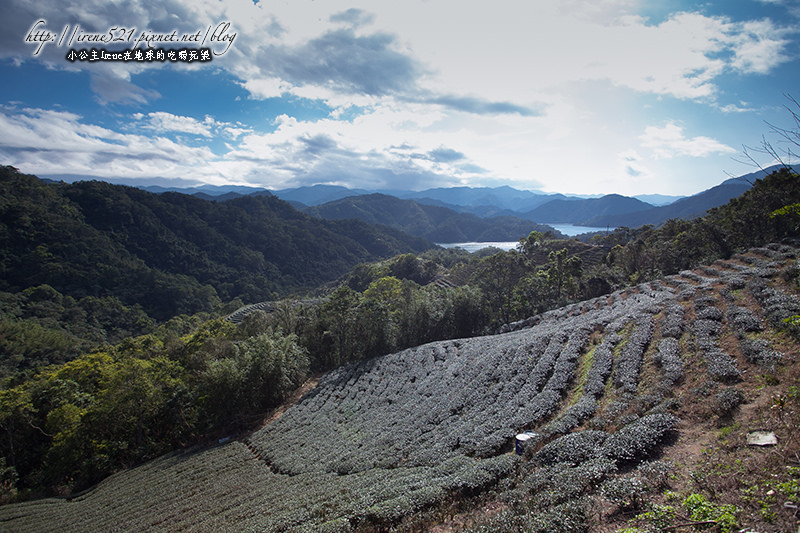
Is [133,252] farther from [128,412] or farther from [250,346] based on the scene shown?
[250,346]

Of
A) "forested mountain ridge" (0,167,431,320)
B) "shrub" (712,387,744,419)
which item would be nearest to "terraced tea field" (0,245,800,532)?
"shrub" (712,387,744,419)

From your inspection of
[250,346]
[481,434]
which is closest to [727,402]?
[481,434]

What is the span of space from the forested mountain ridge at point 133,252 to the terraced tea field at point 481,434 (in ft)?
407

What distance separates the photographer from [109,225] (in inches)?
6033

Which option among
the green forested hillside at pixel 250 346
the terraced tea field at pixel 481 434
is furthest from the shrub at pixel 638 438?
the green forested hillside at pixel 250 346

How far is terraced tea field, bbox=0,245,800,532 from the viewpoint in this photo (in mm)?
10625

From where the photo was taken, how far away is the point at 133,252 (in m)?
151

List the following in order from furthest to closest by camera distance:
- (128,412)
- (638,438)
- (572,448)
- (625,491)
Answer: (128,412) → (572,448) → (638,438) → (625,491)

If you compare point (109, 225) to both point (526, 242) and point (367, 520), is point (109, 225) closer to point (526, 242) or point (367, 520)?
point (526, 242)

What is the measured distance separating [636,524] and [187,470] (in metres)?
31.3

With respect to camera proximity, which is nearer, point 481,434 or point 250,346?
point 481,434

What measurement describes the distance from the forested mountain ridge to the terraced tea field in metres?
124

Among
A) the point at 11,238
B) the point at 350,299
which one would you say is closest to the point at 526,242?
the point at 350,299

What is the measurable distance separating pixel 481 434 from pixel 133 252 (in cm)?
18744
